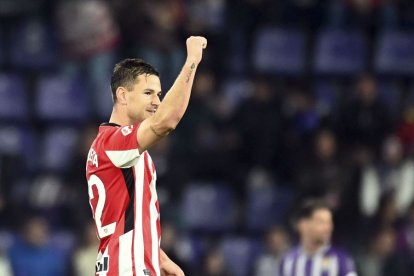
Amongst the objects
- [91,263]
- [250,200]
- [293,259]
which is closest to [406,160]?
[250,200]

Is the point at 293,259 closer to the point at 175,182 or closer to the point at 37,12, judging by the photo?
the point at 175,182

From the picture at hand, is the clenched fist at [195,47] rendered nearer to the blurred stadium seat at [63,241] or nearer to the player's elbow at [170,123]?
the player's elbow at [170,123]

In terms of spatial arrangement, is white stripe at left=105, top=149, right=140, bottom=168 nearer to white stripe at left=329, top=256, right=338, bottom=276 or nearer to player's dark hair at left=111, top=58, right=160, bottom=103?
player's dark hair at left=111, top=58, right=160, bottom=103

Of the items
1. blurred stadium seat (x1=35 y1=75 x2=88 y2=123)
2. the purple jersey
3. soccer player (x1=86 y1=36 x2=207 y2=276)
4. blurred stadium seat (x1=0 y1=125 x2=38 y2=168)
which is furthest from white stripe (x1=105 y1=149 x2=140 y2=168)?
blurred stadium seat (x1=35 y1=75 x2=88 y2=123)

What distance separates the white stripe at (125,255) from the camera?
554 centimetres

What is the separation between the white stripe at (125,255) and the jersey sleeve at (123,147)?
0.34 meters

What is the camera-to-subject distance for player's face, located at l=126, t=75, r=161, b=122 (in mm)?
5594

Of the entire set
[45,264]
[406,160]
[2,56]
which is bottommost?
[45,264]

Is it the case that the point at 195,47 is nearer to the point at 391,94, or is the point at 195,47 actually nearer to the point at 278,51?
the point at 391,94

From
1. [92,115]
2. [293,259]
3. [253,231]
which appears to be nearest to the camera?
[293,259]

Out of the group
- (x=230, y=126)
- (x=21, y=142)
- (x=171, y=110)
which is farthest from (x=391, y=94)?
(x=171, y=110)

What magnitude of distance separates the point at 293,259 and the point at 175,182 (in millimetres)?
4007

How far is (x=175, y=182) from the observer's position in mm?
12117

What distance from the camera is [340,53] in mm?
13516
